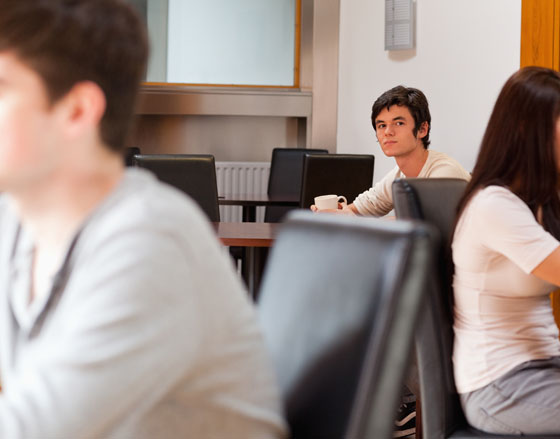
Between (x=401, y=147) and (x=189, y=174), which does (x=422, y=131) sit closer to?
(x=401, y=147)

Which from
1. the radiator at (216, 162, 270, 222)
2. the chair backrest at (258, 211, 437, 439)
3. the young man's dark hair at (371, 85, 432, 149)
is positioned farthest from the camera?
the radiator at (216, 162, 270, 222)

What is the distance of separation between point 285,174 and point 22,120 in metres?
5.05

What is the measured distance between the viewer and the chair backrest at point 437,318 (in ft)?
5.43

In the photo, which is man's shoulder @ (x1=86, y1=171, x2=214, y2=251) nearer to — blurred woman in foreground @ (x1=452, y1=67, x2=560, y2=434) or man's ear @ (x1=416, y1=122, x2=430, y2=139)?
blurred woman in foreground @ (x1=452, y1=67, x2=560, y2=434)

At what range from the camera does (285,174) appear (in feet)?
18.8

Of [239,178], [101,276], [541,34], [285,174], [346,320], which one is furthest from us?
[239,178]

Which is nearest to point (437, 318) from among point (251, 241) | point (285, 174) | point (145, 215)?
point (145, 215)

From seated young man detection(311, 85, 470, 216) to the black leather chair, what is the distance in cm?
135

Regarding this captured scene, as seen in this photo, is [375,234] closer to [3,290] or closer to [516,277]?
[3,290]

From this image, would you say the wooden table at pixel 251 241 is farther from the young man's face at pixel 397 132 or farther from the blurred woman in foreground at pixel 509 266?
the blurred woman in foreground at pixel 509 266

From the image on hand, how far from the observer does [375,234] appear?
2.60 ft

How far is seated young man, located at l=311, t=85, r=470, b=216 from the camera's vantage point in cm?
328

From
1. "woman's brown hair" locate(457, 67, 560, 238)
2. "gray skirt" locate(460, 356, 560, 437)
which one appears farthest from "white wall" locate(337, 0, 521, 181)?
"gray skirt" locate(460, 356, 560, 437)

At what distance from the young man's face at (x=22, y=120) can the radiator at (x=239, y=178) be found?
586cm
